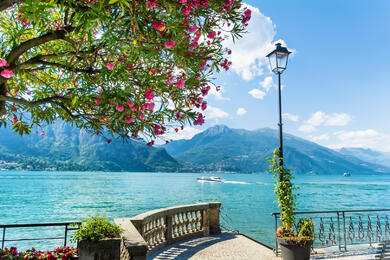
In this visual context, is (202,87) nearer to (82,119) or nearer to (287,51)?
(82,119)

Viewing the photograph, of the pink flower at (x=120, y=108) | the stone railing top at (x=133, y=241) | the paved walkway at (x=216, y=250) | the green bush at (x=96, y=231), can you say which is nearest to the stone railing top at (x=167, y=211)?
the paved walkway at (x=216, y=250)

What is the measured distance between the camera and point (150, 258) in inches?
293

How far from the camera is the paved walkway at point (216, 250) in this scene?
7.99m

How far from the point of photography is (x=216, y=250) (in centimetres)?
866

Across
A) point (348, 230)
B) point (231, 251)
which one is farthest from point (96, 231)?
point (348, 230)

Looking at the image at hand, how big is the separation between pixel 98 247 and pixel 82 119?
2497mm

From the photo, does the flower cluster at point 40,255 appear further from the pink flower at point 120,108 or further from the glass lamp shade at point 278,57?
the glass lamp shade at point 278,57

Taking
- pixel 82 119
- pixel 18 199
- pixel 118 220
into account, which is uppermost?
pixel 82 119

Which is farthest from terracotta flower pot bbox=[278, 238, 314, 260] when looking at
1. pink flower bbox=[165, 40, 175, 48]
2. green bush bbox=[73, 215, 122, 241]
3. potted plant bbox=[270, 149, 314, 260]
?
pink flower bbox=[165, 40, 175, 48]

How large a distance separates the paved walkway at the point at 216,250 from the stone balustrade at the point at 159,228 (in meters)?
0.30

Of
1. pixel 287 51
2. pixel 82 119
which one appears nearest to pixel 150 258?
pixel 82 119

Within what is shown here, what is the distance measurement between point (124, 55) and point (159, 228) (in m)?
6.37

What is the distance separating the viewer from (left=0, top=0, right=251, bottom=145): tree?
2.92 metres

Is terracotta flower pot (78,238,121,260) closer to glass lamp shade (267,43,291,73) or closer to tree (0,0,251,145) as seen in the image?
tree (0,0,251,145)
